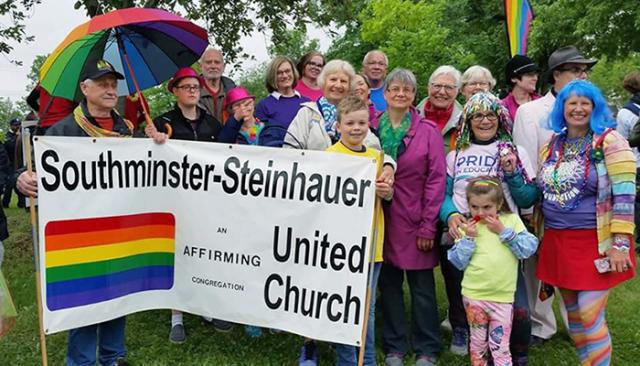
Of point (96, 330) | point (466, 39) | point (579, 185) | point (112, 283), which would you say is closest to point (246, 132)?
point (112, 283)

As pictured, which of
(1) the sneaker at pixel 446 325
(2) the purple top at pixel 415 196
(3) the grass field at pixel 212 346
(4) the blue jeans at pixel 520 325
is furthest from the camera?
(1) the sneaker at pixel 446 325

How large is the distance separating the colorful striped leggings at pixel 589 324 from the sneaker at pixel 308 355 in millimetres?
1826

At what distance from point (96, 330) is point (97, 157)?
3.96 ft

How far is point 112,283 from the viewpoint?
3.80m

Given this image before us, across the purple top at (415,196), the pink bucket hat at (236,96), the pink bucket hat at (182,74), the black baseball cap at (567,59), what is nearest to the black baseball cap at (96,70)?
the pink bucket hat at (182,74)

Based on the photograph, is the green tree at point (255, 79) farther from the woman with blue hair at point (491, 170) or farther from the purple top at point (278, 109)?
the woman with blue hair at point (491, 170)

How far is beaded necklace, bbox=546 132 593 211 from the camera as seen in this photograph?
3.43m

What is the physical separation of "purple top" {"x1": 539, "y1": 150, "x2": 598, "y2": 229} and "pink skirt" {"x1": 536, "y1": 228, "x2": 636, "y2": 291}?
63 mm

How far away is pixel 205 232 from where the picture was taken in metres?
3.96

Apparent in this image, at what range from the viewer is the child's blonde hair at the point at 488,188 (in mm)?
3533

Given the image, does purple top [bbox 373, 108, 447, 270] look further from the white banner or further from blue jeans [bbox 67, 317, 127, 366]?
blue jeans [bbox 67, 317, 127, 366]

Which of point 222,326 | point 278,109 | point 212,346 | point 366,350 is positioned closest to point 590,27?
point 278,109

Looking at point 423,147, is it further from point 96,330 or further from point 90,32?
point 96,330

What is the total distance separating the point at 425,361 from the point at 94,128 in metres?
2.90
